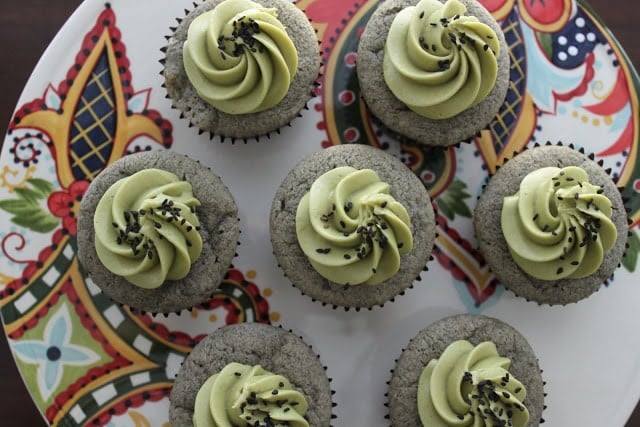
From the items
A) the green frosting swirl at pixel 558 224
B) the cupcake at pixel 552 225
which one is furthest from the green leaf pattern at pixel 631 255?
the green frosting swirl at pixel 558 224

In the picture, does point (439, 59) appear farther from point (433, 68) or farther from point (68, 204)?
point (68, 204)

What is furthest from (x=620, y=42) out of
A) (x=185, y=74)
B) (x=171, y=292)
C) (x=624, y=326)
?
(x=171, y=292)

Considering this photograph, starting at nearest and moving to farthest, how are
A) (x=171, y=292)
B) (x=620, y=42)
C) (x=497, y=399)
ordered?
(x=497, y=399) → (x=171, y=292) → (x=620, y=42)

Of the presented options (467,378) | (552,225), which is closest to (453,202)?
(552,225)

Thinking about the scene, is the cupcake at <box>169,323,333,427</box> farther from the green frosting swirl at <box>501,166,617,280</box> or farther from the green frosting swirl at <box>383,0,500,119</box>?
the green frosting swirl at <box>383,0,500,119</box>

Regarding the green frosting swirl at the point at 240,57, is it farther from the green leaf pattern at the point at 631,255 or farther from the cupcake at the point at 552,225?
the green leaf pattern at the point at 631,255

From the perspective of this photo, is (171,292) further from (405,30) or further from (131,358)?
(405,30)
